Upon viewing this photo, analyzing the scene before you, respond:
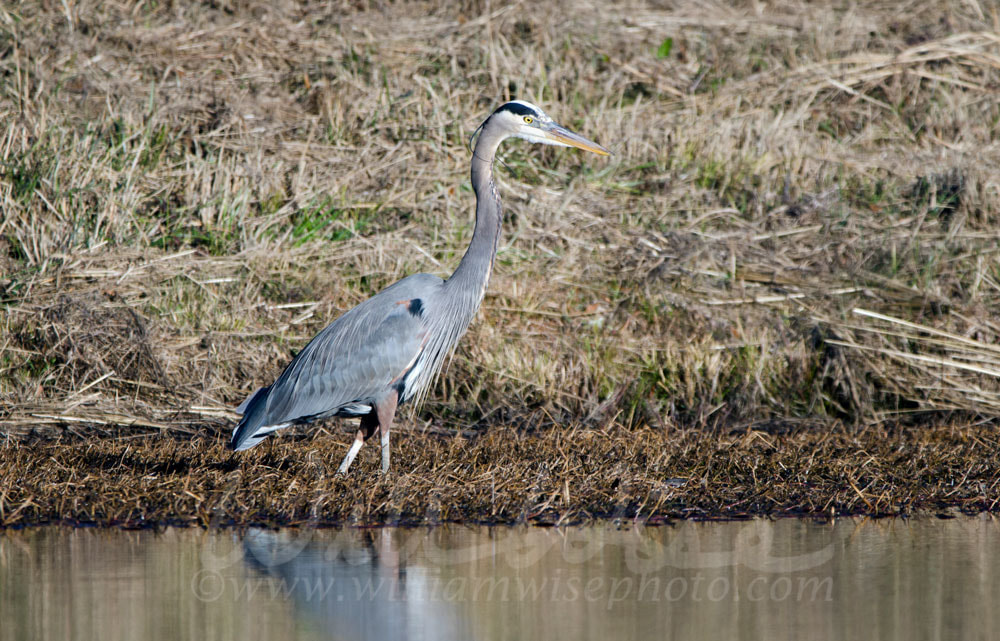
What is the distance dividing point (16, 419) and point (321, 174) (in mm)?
3370

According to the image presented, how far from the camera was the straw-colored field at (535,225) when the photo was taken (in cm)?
686

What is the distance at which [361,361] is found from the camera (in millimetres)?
6066

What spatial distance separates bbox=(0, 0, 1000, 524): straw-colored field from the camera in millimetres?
6855

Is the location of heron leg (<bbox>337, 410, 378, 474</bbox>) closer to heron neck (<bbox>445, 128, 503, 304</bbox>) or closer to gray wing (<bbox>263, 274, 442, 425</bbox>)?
gray wing (<bbox>263, 274, 442, 425</bbox>)

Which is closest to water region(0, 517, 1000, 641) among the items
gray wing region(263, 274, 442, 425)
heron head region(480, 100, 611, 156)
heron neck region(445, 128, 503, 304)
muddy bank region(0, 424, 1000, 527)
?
muddy bank region(0, 424, 1000, 527)


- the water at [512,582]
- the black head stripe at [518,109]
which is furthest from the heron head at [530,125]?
the water at [512,582]

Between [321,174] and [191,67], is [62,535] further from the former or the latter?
[191,67]

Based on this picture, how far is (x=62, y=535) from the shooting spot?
4.82 m

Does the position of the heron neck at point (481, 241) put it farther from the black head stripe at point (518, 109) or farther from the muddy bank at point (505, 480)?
the muddy bank at point (505, 480)

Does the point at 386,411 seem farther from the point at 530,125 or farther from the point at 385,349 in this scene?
the point at 530,125

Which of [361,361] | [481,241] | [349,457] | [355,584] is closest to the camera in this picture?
[355,584]

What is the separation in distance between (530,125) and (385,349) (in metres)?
1.47

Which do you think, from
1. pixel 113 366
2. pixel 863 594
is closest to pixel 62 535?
pixel 113 366

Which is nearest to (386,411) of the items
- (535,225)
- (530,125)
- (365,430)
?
(365,430)
